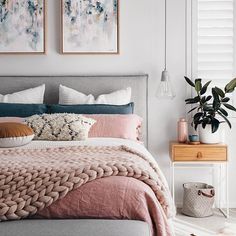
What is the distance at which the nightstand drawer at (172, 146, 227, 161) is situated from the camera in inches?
153

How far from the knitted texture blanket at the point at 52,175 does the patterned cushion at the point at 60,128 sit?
31.9 inches

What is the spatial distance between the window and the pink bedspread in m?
2.44

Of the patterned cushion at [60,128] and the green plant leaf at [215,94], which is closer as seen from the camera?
the patterned cushion at [60,128]

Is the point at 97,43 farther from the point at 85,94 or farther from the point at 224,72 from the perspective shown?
the point at 224,72

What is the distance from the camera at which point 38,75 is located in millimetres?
4238

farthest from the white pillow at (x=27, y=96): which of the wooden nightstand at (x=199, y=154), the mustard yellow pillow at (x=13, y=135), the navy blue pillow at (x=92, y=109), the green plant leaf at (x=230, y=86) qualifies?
the green plant leaf at (x=230, y=86)

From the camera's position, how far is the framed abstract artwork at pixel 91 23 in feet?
13.7

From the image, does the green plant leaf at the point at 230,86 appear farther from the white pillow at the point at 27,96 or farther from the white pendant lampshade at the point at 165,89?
the white pillow at the point at 27,96

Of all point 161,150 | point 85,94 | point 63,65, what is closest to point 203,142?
point 161,150

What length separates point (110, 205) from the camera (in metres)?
1.95

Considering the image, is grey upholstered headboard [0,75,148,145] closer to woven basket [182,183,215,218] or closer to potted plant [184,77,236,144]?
potted plant [184,77,236,144]

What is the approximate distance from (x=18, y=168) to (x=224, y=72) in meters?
2.61

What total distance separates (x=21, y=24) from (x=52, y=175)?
8.15 ft

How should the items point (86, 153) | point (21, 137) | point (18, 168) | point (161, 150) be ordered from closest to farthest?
point (18, 168), point (86, 153), point (21, 137), point (161, 150)
